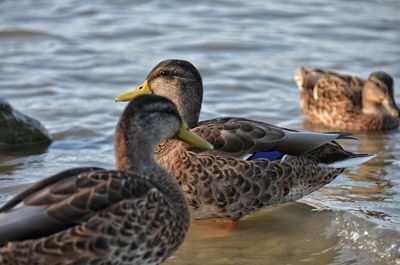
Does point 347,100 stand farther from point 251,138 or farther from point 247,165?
point 247,165

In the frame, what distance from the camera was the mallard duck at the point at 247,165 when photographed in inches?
264

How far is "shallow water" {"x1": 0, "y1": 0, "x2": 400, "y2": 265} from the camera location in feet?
22.4

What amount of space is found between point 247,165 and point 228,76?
4.97 m

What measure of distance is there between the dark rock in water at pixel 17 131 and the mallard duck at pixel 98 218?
3952mm

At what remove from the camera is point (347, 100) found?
1076cm

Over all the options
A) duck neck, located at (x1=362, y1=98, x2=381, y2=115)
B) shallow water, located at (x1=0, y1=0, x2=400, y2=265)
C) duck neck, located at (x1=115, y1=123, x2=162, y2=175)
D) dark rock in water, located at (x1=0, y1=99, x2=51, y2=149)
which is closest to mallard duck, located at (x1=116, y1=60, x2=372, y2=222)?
shallow water, located at (x1=0, y1=0, x2=400, y2=265)

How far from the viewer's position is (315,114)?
10602mm

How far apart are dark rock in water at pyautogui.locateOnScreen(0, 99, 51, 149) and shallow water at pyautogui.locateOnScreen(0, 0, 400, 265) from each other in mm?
192

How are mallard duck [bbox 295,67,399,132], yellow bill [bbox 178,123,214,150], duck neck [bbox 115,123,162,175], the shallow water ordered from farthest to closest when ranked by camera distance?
mallard duck [bbox 295,67,399,132], the shallow water, yellow bill [bbox 178,123,214,150], duck neck [bbox 115,123,162,175]

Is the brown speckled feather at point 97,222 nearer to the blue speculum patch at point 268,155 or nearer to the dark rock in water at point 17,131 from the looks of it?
the blue speculum patch at point 268,155

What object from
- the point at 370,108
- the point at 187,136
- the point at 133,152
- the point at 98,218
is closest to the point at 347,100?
the point at 370,108

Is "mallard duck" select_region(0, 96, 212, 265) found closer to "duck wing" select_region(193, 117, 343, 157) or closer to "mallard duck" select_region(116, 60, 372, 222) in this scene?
"mallard duck" select_region(116, 60, 372, 222)

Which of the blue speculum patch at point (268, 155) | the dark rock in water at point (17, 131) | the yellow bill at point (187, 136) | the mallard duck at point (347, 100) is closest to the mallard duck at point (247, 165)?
the blue speculum patch at point (268, 155)

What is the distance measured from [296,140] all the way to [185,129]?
159cm
